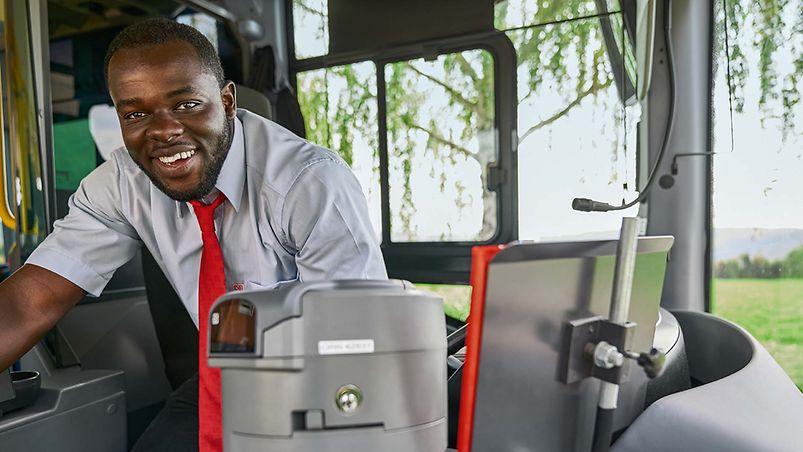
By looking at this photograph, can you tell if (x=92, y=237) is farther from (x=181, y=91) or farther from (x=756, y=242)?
(x=756, y=242)

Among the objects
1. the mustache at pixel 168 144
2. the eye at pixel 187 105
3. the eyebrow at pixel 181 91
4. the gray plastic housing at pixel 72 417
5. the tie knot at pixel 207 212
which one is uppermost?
the eyebrow at pixel 181 91

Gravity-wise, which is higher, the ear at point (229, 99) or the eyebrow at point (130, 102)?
the ear at point (229, 99)

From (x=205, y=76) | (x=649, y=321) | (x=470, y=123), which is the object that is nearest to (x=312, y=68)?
(x=470, y=123)

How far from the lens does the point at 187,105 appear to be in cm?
142

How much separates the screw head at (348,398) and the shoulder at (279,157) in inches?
32.8

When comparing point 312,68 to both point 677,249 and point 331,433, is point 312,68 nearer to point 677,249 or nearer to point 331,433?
point 677,249

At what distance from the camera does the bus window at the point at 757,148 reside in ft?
5.99

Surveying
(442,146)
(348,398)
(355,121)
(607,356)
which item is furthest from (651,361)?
(355,121)

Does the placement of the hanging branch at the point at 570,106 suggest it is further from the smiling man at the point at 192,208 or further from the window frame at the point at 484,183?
the smiling man at the point at 192,208

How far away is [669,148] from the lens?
198 cm

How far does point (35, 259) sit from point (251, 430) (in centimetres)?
120

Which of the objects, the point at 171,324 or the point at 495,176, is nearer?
the point at 171,324

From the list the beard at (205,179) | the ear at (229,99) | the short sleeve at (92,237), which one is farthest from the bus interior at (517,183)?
the ear at (229,99)

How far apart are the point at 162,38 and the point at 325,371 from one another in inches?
38.9
